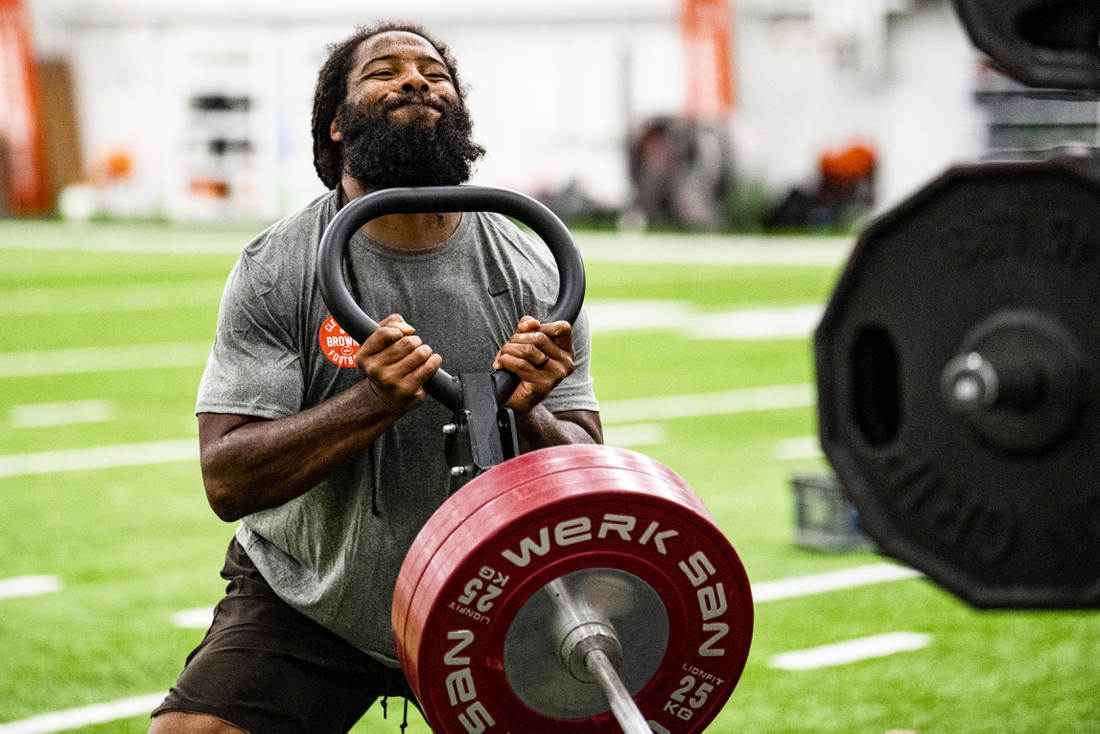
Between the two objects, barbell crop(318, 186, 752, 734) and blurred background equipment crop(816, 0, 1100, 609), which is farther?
barbell crop(318, 186, 752, 734)

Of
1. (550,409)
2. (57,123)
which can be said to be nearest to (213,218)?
(57,123)

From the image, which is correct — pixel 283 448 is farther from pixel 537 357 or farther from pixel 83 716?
pixel 83 716

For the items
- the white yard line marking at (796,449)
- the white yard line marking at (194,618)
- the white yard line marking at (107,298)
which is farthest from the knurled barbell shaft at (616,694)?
the white yard line marking at (107,298)

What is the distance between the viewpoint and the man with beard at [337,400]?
95.3 inches

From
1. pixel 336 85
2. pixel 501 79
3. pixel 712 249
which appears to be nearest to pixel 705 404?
pixel 336 85

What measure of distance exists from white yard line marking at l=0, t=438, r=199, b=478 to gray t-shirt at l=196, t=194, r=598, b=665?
4744 mm

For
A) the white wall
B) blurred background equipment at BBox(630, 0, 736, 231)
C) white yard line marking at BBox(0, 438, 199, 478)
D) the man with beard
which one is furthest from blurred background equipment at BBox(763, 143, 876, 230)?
the man with beard

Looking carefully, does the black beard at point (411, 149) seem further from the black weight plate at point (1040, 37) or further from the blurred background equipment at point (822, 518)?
the blurred background equipment at point (822, 518)

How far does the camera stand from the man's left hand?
218cm

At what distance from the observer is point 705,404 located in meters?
8.67

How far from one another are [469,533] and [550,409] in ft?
2.40

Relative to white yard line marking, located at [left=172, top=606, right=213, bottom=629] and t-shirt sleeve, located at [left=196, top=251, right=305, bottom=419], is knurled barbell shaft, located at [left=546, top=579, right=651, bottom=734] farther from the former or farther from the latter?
white yard line marking, located at [left=172, top=606, right=213, bottom=629]

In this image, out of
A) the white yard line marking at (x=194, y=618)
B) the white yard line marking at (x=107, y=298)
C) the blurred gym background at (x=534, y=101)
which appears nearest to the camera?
the white yard line marking at (x=194, y=618)

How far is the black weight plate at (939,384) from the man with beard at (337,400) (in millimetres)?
697
